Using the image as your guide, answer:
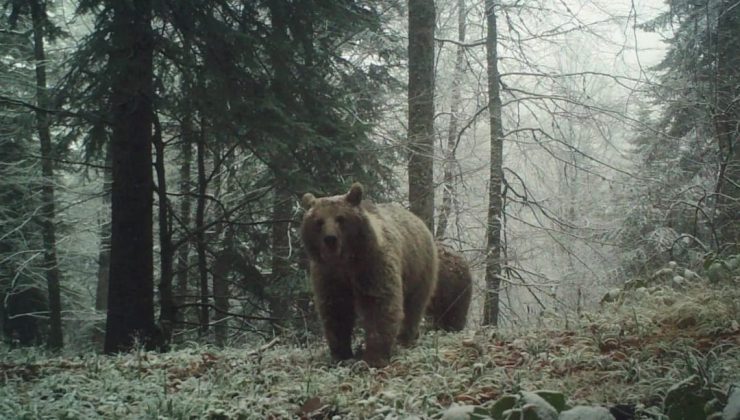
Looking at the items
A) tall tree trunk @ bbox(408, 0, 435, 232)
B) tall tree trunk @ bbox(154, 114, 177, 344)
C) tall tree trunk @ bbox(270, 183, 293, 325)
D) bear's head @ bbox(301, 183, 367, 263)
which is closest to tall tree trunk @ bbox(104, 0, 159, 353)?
tall tree trunk @ bbox(154, 114, 177, 344)

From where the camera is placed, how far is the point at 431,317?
9.72 m

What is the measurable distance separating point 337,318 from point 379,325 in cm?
52

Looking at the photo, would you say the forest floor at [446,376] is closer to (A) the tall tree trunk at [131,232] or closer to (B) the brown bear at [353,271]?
(B) the brown bear at [353,271]

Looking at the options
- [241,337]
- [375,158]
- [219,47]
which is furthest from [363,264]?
[241,337]

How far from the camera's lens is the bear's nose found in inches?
235

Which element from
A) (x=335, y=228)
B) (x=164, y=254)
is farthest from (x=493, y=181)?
(x=335, y=228)

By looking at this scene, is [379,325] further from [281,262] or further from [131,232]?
[281,262]

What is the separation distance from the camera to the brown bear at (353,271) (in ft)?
20.2

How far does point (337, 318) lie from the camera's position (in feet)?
21.6

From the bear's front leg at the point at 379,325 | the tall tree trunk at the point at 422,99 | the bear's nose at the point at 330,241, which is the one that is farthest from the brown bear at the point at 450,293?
the bear's nose at the point at 330,241

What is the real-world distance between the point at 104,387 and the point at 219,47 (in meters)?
4.54

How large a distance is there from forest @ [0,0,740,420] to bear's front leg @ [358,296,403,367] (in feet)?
0.30

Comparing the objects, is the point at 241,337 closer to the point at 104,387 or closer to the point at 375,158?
the point at 375,158

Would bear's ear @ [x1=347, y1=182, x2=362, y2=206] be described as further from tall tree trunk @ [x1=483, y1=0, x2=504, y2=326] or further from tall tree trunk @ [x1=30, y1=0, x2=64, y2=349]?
tall tree trunk @ [x1=30, y1=0, x2=64, y2=349]
